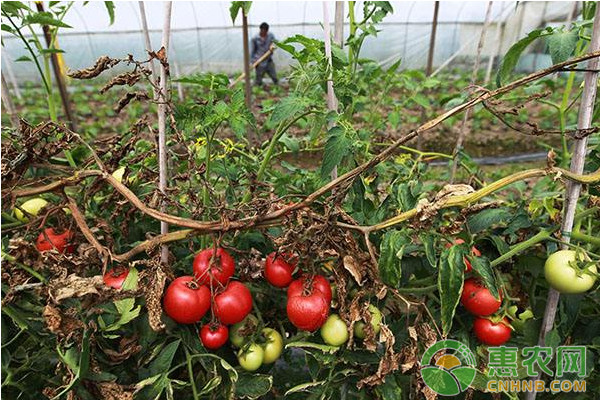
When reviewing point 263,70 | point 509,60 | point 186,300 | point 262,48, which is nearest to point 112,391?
point 186,300

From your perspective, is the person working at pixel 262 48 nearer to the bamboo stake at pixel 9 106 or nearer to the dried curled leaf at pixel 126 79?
the bamboo stake at pixel 9 106

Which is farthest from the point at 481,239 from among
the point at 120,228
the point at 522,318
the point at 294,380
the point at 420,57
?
the point at 420,57

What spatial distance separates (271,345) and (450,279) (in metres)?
0.31

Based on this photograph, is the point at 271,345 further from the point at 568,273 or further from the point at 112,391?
the point at 568,273

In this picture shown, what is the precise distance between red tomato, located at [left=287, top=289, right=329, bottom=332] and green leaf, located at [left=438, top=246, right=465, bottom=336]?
0.57ft

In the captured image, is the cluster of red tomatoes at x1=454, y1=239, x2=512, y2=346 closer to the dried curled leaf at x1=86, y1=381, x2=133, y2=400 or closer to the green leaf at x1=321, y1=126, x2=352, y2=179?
the green leaf at x1=321, y1=126, x2=352, y2=179

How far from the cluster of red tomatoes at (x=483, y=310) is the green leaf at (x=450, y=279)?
0.07 metres

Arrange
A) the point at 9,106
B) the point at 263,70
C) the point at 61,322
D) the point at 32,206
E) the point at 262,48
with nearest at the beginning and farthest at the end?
the point at 61,322 → the point at 32,206 → the point at 9,106 → the point at 262,48 → the point at 263,70

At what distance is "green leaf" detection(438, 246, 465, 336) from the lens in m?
0.67

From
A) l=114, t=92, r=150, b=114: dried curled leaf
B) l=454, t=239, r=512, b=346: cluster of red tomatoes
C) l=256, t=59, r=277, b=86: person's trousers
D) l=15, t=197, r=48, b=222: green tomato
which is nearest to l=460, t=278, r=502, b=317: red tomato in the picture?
l=454, t=239, r=512, b=346: cluster of red tomatoes

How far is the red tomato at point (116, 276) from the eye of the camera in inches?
28.3

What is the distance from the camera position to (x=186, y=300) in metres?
0.70

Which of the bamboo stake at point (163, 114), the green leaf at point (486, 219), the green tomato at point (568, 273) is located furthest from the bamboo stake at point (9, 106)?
the green tomato at point (568, 273)

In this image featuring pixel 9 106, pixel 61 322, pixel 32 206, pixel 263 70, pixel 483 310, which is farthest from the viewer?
pixel 263 70
